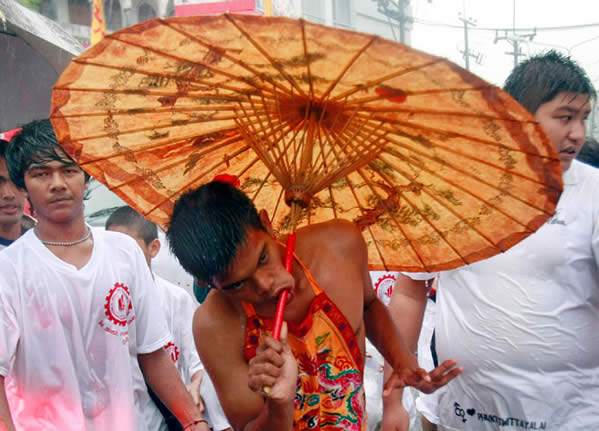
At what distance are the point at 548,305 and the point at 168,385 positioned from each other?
167 cm

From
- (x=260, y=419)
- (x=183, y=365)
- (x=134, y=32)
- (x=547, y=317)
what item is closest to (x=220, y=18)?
(x=134, y=32)

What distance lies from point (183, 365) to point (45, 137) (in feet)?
6.11

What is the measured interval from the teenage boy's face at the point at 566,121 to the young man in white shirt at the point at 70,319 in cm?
184

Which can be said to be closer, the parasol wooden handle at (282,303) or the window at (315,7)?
the parasol wooden handle at (282,303)

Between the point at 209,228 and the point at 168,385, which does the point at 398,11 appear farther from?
the point at 209,228

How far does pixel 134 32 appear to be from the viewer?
171cm

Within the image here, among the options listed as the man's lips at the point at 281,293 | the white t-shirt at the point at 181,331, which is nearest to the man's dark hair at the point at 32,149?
the man's lips at the point at 281,293

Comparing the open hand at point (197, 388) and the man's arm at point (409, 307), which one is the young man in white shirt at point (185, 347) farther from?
the man's arm at point (409, 307)

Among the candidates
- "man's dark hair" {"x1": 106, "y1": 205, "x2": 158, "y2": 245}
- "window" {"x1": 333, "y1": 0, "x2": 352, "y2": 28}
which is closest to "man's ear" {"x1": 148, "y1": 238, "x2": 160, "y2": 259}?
"man's dark hair" {"x1": 106, "y1": 205, "x2": 158, "y2": 245}

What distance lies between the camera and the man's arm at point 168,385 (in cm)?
287

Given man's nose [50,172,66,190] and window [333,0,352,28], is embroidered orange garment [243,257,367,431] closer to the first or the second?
man's nose [50,172,66,190]

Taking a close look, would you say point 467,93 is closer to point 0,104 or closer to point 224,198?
point 224,198

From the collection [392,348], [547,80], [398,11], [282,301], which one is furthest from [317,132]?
[398,11]

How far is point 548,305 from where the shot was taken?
99.3 inches
